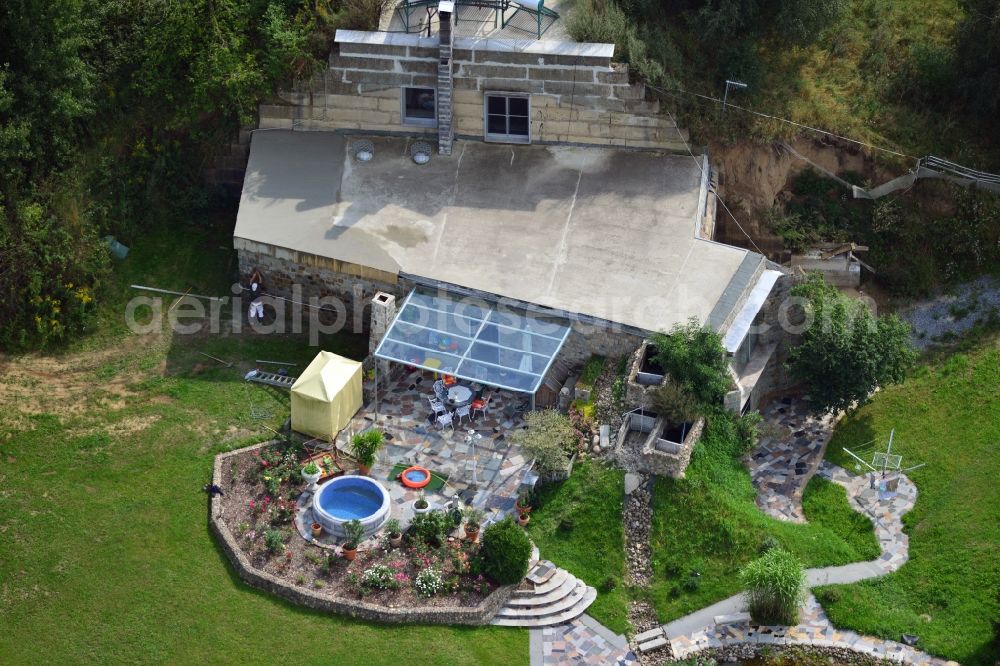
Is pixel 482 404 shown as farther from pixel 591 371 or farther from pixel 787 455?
pixel 787 455

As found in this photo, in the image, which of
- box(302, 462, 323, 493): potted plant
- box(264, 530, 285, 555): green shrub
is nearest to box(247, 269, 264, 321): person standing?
box(302, 462, 323, 493): potted plant

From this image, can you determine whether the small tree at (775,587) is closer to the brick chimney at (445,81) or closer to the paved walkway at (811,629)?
the paved walkway at (811,629)

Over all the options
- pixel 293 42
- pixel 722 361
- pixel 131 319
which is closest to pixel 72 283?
pixel 131 319

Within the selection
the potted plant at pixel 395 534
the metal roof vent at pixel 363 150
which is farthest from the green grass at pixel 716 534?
the metal roof vent at pixel 363 150

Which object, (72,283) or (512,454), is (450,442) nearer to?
(512,454)

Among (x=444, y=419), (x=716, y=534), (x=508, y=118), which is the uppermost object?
(x=508, y=118)

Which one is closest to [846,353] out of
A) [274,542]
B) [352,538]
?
[352,538]
